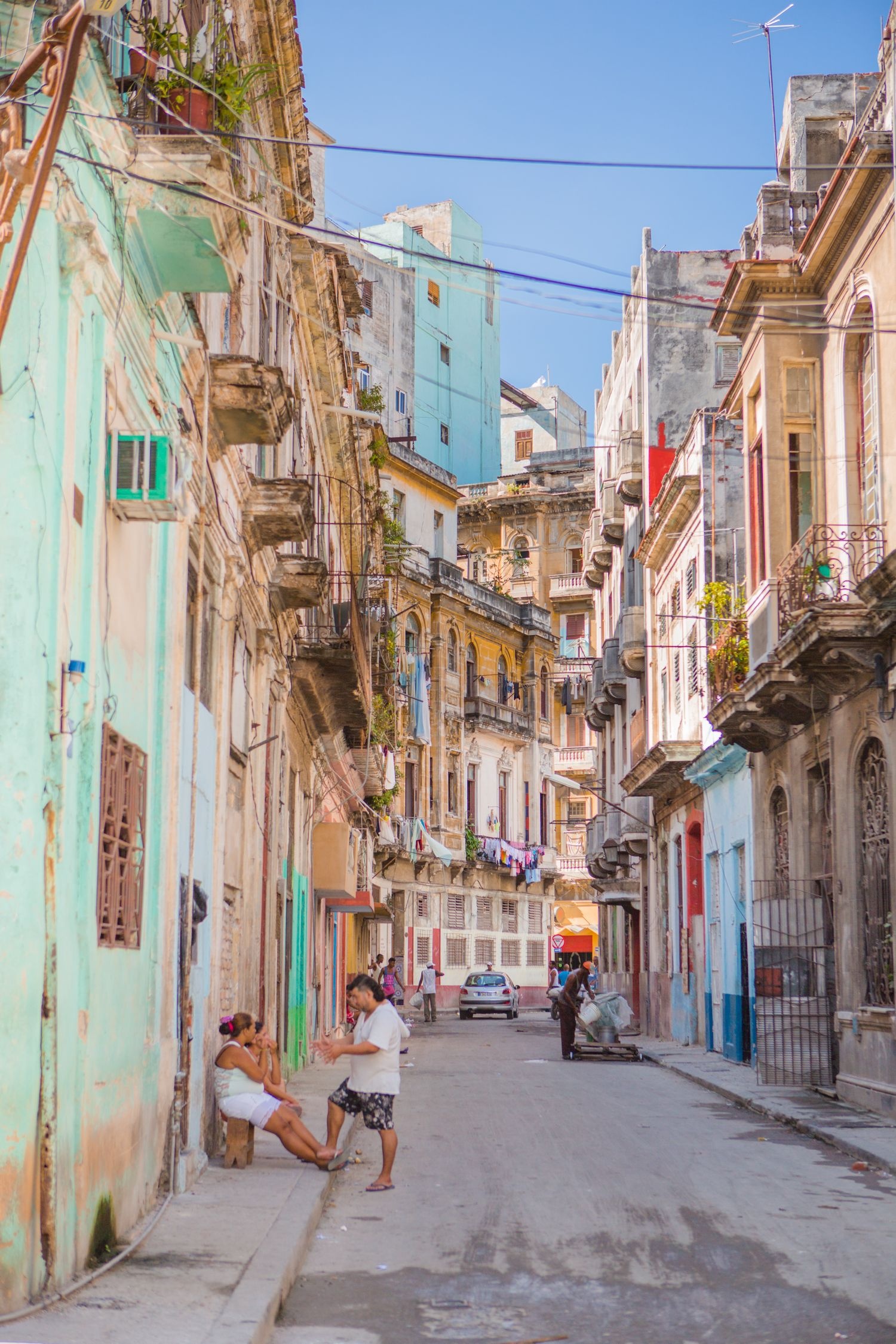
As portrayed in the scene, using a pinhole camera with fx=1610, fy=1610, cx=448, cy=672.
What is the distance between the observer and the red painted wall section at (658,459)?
3478 cm

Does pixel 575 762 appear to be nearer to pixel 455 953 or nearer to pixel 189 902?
pixel 455 953

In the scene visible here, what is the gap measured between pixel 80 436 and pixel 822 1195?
7463 millimetres

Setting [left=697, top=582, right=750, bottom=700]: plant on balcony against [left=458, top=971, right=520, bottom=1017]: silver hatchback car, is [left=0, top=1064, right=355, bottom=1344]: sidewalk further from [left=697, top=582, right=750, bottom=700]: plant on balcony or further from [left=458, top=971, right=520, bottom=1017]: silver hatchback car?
[left=458, top=971, right=520, bottom=1017]: silver hatchback car

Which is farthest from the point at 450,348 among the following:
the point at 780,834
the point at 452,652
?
the point at 780,834

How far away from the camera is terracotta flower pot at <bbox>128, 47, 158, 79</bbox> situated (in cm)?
878

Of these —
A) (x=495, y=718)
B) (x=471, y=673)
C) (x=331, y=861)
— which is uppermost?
(x=471, y=673)

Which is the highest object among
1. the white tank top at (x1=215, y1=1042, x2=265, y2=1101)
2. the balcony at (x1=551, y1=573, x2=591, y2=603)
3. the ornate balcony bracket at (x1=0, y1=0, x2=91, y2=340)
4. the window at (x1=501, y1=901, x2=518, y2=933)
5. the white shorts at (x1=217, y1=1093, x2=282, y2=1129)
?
the balcony at (x1=551, y1=573, x2=591, y2=603)

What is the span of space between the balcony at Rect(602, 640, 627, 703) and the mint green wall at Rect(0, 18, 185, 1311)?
1232 inches

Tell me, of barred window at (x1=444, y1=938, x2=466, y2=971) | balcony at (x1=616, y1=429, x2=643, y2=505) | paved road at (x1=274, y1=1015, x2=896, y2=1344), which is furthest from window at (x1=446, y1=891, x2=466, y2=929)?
paved road at (x1=274, y1=1015, x2=896, y2=1344)

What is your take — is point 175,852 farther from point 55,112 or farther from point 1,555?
point 55,112

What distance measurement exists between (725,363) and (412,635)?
20.5m

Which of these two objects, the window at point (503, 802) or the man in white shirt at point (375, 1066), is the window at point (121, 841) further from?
the window at point (503, 802)

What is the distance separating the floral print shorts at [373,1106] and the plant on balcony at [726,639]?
38.7 ft

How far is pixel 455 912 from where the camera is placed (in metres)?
56.6
